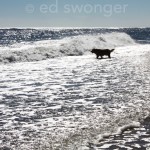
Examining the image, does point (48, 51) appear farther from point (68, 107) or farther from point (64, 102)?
point (68, 107)

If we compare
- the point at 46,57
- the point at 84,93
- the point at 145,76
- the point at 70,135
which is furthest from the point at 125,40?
the point at 70,135

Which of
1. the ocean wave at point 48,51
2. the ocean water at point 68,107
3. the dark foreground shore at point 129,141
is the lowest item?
the dark foreground shore at point 129,141

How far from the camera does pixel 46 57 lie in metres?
39.3

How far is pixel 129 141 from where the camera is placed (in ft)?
27.6

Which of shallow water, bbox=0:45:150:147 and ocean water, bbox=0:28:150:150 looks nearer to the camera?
ocean water, bbox=0:28:150:150

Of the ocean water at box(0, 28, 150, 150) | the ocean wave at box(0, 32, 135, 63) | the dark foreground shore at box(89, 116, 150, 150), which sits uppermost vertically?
the ocean wave at box(0, 32, 135, 63)

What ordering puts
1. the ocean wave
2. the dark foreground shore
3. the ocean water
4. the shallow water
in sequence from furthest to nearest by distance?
the ocean wave → the shallow water → the ocean water → the dark foreground shore

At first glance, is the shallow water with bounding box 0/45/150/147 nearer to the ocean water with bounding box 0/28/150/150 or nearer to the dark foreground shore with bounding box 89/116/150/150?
the ocean water with bounding box 0/28/150/150

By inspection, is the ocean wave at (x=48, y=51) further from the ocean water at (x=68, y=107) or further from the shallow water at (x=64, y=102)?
the shallow water at (x=64, y=102)

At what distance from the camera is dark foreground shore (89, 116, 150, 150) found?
8031 millimetres

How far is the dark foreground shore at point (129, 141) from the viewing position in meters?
8.03

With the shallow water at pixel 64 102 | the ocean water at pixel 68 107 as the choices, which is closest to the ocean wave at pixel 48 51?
the ocean water at pixel 68 107

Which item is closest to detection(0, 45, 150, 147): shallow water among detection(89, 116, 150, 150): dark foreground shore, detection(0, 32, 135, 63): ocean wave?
detection(89, 116, 150, 150): dark foreground shore

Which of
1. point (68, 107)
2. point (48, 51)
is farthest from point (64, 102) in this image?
point (48, 51)
